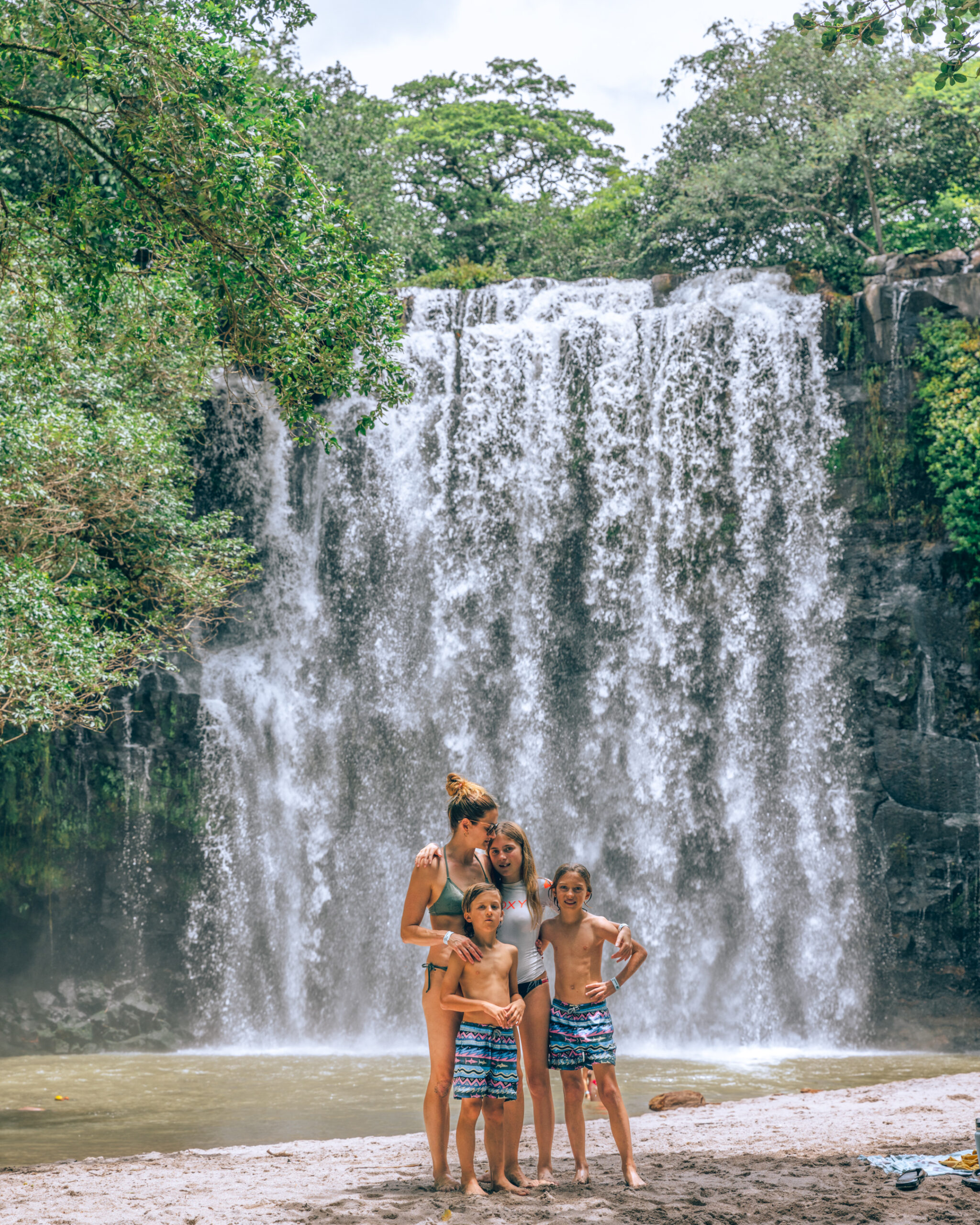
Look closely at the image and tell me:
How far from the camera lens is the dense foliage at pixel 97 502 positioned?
30.8ft

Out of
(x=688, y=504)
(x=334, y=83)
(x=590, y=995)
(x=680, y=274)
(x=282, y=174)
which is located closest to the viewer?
(x=590, y=995)

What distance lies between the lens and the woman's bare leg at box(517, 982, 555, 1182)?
486cm

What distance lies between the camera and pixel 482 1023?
4.61 meters

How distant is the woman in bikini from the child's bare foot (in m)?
0.18

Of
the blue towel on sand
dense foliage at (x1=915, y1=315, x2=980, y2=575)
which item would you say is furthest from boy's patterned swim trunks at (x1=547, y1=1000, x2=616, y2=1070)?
dense foliage at (x1=915, y1=315, x2=980, y2=575)

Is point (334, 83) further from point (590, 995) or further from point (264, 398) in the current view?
point (590, 995)

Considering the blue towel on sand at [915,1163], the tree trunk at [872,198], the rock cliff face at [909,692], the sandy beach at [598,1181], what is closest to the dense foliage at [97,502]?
the sandy beach at [598,1181]

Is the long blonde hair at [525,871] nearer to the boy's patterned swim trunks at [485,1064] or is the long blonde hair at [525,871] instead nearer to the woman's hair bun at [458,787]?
the woman's hair bun at [458,787]

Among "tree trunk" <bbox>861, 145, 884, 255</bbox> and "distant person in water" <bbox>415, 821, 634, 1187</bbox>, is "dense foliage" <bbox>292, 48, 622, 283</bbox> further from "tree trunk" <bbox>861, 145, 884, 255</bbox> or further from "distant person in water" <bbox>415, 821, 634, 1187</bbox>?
"distant person in water" <bbox>415, 821, 634, 1187</bbox>

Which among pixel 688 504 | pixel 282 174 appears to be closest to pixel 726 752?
pixel 688 504

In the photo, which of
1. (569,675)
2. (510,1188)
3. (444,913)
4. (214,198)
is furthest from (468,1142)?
(569,675)

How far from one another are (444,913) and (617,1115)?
1.23 metres

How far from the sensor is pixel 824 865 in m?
12.5

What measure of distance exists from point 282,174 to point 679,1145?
20.3ft
